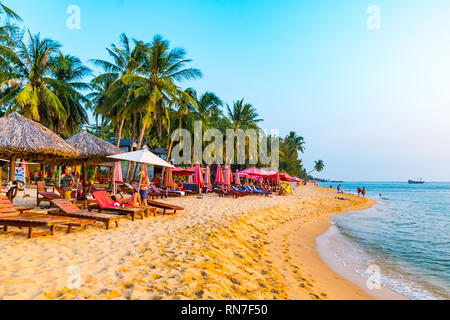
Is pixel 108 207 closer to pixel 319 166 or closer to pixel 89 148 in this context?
pixel 89 148

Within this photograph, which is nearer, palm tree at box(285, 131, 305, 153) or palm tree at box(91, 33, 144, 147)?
palm tree at box(91, 33, 144, 147)

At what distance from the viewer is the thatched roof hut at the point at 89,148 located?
33.4ft

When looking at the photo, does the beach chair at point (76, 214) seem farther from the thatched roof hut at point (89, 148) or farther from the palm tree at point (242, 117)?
the palm tree at point (242, 117)

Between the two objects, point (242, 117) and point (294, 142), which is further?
point (294, 142)

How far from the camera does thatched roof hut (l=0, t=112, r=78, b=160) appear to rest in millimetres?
7336

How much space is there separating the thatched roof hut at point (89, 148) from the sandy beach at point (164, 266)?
425cm

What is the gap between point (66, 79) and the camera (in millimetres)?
23891

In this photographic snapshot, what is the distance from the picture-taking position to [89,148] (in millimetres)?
10281

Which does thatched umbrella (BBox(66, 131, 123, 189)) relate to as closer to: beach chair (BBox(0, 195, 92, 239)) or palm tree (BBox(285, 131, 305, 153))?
beach chair (BBox(0, 195, 92, 239))

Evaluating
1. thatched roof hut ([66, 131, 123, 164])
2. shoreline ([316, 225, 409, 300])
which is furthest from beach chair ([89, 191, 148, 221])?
shoreline ([316, 225, 409, 300])

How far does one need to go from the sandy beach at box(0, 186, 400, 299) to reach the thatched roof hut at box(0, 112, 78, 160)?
297 centimetres

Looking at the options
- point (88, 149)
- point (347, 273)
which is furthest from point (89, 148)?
point (347, 273)

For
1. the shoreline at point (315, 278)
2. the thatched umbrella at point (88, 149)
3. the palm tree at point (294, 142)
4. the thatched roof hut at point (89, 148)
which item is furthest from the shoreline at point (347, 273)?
the palm tree at point (294, 142)
